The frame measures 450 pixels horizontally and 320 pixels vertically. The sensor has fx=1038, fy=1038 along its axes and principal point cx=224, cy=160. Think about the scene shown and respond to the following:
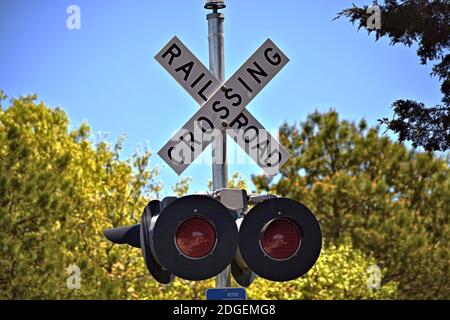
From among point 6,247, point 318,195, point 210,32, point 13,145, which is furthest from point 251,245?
point 318,195

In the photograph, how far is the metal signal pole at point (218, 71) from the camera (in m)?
6.65

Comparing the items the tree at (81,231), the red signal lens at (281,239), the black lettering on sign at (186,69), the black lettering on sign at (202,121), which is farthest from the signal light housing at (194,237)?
the tree at (81,231)

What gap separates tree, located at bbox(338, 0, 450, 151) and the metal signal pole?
187 inches

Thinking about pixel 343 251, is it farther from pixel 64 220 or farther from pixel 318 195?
pixel 64 220

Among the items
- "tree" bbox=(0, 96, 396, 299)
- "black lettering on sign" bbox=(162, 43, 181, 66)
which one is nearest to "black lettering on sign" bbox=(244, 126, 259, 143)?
"black lettering on sign" bbox=(162, 43, 181, 66)

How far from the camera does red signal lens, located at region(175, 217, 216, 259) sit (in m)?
5.60

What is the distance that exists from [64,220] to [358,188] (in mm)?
Result: 11310

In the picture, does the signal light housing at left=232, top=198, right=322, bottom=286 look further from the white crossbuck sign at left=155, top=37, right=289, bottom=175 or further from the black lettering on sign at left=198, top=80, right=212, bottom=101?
the black lettering on sign at left=198, top=80, right=212, bottom=101

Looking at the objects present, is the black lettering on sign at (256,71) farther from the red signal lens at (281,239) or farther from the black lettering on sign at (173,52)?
the red signal lens at (281,239)

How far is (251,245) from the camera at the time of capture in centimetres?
564

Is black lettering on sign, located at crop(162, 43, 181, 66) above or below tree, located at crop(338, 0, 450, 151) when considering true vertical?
below

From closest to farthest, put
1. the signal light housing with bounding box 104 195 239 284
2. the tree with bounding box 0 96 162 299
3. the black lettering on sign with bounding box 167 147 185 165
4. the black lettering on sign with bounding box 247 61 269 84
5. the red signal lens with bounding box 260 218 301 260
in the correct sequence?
the signal light housing with bounding box 104 195 239 284, the red signal lens with bounding box 260 218 301 260, the black lettering on sign with bounding box 167 147 185 165, the black lettering on sign with bounding box 247 61 269 84, the tree with bounding box 0 96 162 299

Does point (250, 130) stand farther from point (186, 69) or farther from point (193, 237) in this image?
point (193, 237)

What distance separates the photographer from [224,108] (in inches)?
261
